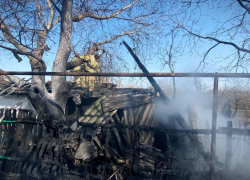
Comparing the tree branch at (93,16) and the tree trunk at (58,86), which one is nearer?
the tree trunk at (58,86)

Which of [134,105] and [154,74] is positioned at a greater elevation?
[154,74]

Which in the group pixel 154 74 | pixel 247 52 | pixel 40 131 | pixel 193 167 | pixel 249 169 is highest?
pixel 247 52

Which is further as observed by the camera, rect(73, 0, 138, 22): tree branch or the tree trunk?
rect(73, 0, 138, 22): tree branch

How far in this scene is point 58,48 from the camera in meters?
8.11

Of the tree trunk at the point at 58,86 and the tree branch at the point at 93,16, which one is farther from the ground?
the tree branch at the point at 93,16

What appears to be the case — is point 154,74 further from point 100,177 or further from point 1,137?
point 1,137

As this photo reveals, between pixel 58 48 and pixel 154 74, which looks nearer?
pixel 154 74

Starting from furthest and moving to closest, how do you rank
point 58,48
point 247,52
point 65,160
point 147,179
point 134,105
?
point 58,48 → point 134,105 → point 247,52 → point 65,160 → point 147,179

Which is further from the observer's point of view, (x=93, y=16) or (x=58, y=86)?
(x=93, y=16)

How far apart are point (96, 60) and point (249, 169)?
9.82m

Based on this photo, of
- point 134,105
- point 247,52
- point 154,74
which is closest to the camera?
point 154,74

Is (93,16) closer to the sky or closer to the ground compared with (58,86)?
closer to the sky

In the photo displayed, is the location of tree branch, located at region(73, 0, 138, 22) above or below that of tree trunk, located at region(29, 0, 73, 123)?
above

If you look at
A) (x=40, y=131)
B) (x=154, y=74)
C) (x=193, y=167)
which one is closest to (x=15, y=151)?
(x=40, y=131)
